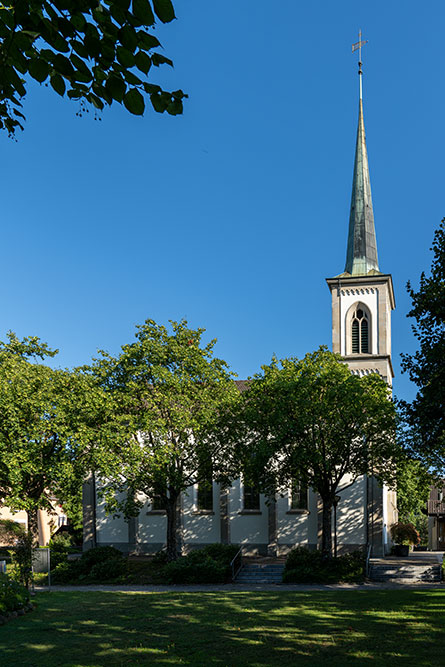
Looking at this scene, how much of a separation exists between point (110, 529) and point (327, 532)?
53.9ft

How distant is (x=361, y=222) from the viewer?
162 ft

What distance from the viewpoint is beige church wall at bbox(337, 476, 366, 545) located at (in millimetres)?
38094

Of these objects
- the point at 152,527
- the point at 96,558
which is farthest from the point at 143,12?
the point at 152,527

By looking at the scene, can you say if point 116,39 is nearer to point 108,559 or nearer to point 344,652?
point 344,652

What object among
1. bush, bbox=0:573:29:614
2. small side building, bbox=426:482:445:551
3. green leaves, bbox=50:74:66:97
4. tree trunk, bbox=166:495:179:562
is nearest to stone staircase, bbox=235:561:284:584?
tree trunk, bbox=166:495:179:562

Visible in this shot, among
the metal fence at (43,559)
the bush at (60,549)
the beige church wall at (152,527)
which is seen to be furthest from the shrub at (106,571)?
the beige church wall at (152,527)

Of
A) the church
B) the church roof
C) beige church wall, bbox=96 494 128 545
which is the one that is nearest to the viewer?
the church

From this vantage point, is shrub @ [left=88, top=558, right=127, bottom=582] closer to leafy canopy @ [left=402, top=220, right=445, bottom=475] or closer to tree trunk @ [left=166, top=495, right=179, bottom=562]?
tree trunk @ [left=166, top=495, right=179, bottom=562]

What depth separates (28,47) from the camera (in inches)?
190

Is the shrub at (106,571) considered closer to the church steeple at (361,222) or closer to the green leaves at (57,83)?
the church steeple at (361,222)

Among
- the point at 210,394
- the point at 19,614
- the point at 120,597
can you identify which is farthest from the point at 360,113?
the point at 19,614

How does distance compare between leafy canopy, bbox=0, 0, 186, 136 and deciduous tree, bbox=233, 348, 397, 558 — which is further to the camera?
deciduous tree, bbox=233, 348, 397, 558

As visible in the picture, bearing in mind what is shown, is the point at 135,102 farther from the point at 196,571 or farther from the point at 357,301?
the point at 357,301

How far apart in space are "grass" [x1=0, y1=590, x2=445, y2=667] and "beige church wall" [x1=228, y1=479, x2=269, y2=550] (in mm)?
17063
